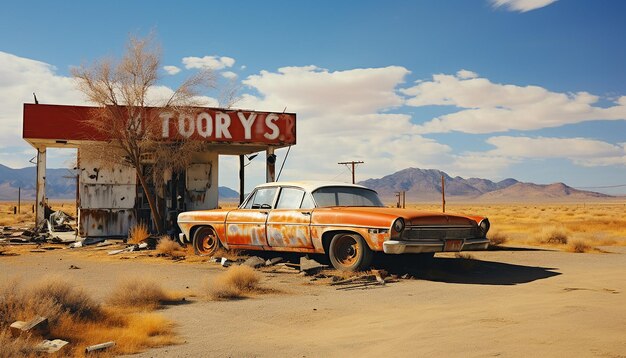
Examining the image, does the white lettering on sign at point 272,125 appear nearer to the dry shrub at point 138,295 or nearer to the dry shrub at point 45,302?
the dry shrub at point 138,295

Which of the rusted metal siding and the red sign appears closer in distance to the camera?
the red sign

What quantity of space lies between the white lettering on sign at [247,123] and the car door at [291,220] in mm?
8263

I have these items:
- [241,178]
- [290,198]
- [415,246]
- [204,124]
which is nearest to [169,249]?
[290,198]

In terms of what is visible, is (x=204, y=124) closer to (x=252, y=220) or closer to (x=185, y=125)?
(x=185, y=125)

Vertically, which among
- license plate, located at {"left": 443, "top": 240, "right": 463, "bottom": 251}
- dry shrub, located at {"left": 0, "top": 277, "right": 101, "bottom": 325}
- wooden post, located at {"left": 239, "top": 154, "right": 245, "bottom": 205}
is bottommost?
dry shrub, located at {"left": 0, "top": 277, "right": 101, "bottom": 325}

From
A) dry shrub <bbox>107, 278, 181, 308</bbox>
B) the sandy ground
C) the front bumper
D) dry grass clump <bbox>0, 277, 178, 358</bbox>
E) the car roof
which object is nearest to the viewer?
the sandy ground

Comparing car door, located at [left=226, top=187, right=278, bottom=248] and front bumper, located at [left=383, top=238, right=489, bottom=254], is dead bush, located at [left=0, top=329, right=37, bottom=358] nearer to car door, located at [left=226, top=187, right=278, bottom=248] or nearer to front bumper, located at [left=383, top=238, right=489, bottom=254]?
front bumper, located at [left=383, top=238, right=489, bottom=254]

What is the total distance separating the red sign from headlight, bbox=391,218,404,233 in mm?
10690

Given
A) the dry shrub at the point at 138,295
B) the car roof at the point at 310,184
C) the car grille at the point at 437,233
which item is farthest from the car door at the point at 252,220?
the dry shrub at the point at 138,295

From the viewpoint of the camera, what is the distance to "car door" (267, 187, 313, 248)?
424 inches

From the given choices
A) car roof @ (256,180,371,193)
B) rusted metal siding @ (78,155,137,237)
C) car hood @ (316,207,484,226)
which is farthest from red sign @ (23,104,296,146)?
car hood @ (316,207,484,226)

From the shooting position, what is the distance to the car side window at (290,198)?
11250 millimetres

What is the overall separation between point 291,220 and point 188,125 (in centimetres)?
888

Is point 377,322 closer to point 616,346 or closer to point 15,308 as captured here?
point 616,346
